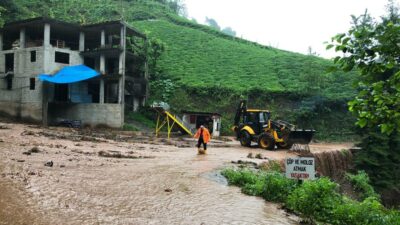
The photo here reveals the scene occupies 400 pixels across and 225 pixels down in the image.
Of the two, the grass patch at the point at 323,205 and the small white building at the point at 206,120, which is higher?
the small white building at the point at 206,120

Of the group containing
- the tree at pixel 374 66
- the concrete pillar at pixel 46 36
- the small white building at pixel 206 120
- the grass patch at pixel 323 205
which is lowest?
the grass patch at pixel 323 205

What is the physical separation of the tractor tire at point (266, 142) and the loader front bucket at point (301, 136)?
4.04 feet

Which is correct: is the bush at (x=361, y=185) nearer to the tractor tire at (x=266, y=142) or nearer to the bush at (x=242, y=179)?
the tractor tire at (x=266, y=142)

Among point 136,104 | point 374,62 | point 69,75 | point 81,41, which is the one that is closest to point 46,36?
point 81,41

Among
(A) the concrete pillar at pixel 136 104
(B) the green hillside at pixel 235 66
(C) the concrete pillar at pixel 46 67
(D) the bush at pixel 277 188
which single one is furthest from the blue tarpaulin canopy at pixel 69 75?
(D) the bush at pixel 277 188

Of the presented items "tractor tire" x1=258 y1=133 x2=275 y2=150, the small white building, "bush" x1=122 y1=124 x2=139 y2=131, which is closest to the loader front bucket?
"tractor tire" x1=258 y1=133 x2=275 y2=150

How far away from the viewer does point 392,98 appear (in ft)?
16.4

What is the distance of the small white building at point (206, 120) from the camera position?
37000 mm

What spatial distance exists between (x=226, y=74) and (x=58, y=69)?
25.5 metres

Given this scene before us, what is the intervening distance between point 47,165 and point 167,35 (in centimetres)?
5570

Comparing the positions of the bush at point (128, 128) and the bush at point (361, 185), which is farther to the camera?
the bush at point (128, 128)

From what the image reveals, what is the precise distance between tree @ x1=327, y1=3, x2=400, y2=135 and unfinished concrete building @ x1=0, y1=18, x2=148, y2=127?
2969 centimetres

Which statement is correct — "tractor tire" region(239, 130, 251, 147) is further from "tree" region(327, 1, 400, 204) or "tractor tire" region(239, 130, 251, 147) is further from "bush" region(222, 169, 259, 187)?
"tree" region(327, 1, 400, 204)

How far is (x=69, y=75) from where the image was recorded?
105 ft
